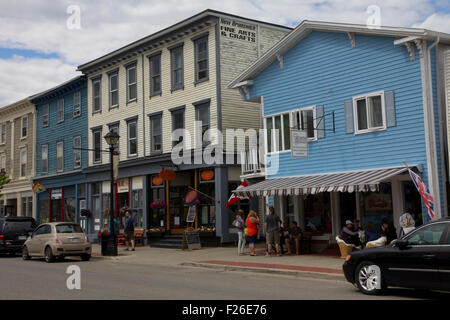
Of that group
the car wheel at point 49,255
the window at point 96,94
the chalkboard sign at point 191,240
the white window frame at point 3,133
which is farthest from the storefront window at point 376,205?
the white window frame at point 3,133

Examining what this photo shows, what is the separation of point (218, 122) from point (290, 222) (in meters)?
5.96

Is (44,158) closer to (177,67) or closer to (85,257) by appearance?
(177,67)

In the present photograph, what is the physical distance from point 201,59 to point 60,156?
15.6 meters

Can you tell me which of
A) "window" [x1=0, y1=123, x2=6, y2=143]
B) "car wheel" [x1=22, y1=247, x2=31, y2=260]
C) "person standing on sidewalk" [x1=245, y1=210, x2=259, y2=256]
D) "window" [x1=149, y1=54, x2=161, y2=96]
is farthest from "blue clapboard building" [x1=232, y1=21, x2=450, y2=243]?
"window" [x1=0, y1=123, x2=6, y2=143]

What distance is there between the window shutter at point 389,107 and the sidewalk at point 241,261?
4605mm

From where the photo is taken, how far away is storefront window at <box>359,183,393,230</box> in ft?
59.5

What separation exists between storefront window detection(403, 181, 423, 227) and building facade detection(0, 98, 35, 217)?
30.1m

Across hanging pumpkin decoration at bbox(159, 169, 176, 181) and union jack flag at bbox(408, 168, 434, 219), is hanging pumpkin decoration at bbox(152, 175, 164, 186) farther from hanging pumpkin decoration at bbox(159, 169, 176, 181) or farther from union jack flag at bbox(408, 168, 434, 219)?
union jack flag at bbox(408, 168, 434, 219)

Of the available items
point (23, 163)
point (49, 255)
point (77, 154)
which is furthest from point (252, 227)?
point (23, 163)

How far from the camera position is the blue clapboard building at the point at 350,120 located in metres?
16.6

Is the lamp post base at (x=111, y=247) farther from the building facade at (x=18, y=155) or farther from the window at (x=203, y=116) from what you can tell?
the building facade at (x=18, y=155)

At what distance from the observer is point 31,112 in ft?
134
